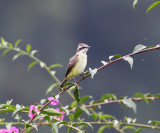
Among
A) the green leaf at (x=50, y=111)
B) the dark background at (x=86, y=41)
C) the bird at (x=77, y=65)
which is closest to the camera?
the green leaf at (x=50, y=111)

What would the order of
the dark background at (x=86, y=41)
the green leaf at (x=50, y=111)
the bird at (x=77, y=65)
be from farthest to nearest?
the dark background at (x=86, y=41) → the bird at (x=77, y=65) → the green leaf at (x=50, y=111)

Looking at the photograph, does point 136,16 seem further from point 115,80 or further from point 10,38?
point 10,38

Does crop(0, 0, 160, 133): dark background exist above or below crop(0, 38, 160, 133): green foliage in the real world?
above

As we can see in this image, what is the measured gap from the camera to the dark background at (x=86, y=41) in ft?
90.8

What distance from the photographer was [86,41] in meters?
34.1

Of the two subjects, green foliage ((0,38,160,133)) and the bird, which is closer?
green foliage ((0,38,160,133))

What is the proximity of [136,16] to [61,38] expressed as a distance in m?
8.92

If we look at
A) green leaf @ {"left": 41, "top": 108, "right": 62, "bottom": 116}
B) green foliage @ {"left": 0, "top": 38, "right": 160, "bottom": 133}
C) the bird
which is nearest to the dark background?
the bird

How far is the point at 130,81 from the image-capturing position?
29891 mm

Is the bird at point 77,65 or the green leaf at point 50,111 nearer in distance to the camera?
the green leaf at point 50,111

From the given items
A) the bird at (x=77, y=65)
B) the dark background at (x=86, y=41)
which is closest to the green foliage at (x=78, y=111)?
the bird at (x=77, y=65)

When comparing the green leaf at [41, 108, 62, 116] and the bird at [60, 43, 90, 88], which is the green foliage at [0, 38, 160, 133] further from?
the bird at [60, 43, 90, 88]

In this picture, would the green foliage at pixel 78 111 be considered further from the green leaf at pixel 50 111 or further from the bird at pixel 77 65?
the bird at pixel 77 65

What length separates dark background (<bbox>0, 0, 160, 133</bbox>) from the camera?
27.7 metres
